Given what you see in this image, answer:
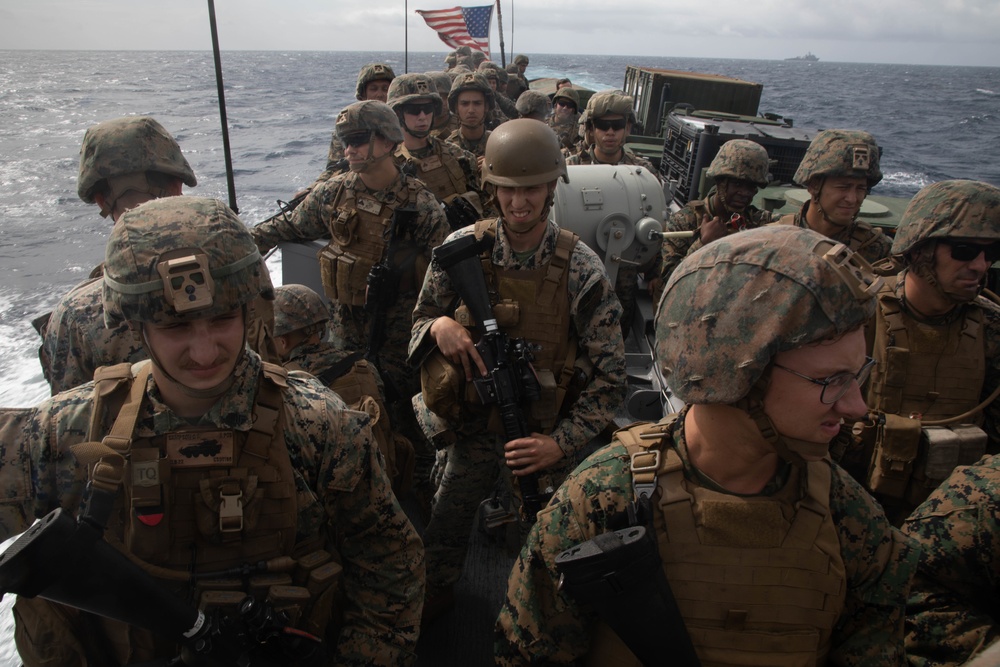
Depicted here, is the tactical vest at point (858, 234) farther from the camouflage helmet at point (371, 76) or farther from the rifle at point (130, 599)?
the camouflage helmet at point (371, 76)

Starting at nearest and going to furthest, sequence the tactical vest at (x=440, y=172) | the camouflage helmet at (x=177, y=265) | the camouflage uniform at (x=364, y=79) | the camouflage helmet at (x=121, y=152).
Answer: the camouflage helmet at (x=177, y=265) < the camouflage helmet at (x=121, y=152) < the tactical vest at (x=440, y=172) < the camouflage uniform at (x=364, y=79)

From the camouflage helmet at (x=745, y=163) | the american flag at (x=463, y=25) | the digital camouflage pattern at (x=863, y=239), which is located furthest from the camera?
the american flag at (x=463, y=25)

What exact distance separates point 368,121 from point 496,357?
6.75 ft

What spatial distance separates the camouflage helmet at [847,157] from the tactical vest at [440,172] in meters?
2.85

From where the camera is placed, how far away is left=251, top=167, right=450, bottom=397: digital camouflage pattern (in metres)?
4.31

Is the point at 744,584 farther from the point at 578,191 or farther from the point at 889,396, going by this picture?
the point at 578,191

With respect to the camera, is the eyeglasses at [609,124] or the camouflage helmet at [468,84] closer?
the eyeglasses at [609,124]

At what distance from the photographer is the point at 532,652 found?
1811 millimetres

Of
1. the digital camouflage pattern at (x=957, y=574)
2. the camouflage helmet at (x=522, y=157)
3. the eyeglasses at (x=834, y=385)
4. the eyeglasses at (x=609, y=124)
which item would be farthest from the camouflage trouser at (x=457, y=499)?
the eyeglasses at (x=609, y=124)

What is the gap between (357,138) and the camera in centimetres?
418

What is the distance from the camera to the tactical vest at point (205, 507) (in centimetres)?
165

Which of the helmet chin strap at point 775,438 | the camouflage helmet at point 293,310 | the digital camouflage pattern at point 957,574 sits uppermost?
the helmet chin strap at point 775,438

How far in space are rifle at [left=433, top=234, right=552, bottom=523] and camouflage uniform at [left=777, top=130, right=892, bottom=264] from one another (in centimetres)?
206

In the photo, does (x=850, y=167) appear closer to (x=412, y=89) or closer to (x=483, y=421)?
(x=483, y=421)
